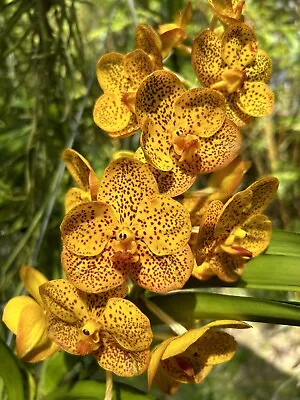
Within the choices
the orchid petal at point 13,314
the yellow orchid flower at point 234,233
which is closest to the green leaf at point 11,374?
the orchid petal at point 13,314

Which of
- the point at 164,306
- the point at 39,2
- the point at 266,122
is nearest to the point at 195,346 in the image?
the point at 164,306

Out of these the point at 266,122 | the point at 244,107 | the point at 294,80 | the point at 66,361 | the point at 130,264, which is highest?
the point at 244,107

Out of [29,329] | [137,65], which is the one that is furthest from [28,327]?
[137,65]

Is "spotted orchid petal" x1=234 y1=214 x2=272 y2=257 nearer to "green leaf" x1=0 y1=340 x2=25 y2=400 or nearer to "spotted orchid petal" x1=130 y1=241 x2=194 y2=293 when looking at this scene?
"spotted orchid petal" x1=130 y1=241 x2=194 y2=293

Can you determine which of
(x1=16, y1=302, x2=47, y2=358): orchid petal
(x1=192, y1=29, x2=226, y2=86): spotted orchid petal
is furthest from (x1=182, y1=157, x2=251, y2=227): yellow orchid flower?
(x1=16, y1=302, x2=47, y2=358): orchid petal

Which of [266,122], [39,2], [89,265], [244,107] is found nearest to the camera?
[89,265]

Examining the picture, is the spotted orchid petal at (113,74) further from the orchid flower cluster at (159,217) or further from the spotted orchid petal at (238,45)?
the spotted orchid petal at (238,45)

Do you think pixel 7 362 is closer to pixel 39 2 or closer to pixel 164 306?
pixel 164 306
